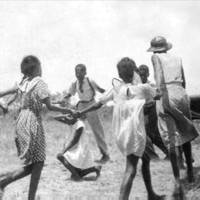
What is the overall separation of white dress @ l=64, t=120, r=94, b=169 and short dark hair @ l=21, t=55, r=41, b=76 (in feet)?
8.76

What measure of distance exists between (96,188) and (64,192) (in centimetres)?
50

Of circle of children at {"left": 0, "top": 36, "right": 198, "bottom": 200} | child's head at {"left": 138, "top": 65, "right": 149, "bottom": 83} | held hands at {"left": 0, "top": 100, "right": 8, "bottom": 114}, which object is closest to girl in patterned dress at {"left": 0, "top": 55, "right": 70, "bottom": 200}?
circle of children at {"left": 0, "top": 36, "right": 198, "bottom": 200}

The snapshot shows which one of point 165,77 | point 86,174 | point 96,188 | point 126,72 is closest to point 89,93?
point 86,174

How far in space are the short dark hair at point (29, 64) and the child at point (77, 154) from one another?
A: 2.35m

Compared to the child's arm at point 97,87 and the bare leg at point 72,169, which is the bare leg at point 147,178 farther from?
the child's arm at point 97,87

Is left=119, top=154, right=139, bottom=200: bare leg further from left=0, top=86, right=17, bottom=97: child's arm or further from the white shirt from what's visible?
the white shirt

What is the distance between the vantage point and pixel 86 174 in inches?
338

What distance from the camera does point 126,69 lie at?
5758 millimetres

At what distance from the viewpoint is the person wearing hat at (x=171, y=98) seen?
6586mm

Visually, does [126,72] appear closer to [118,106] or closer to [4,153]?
[118,106]

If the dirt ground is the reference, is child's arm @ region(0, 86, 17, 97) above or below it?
above

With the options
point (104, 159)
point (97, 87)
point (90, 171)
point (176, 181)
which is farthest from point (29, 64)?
point (104, 159)

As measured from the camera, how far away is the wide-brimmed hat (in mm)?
6727

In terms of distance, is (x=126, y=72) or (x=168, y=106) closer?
(x=126, y=72)
